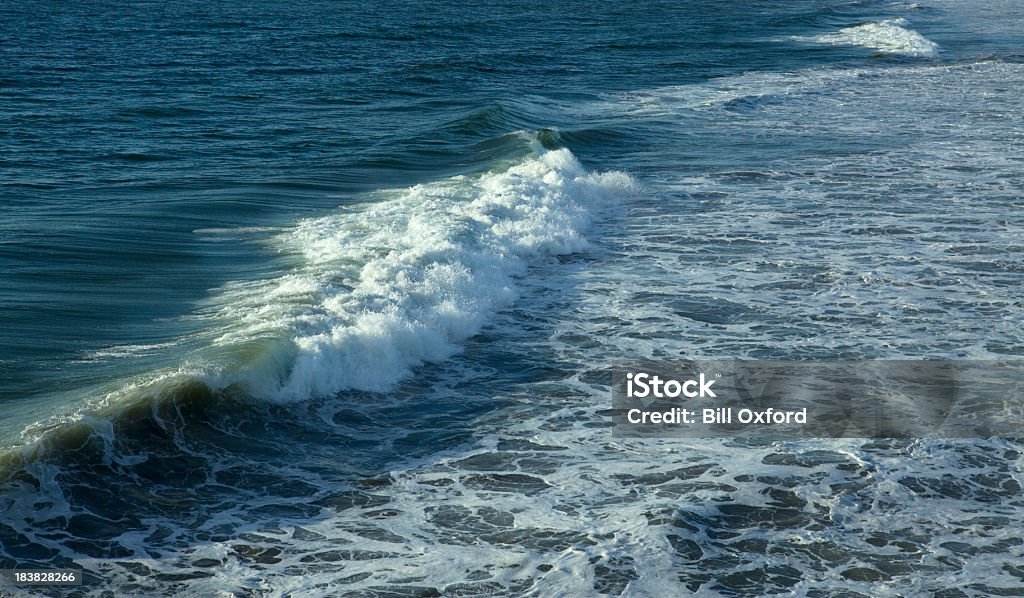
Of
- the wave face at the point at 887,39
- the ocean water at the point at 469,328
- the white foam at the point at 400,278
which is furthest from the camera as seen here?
the wave face at the point at 887,39

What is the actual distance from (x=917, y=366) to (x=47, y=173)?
Answer: 1405 centimetres

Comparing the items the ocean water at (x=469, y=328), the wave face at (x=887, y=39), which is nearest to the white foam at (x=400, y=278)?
the ocean water at (x=469, y=328)

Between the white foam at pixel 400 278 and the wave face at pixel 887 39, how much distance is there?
1026 inches

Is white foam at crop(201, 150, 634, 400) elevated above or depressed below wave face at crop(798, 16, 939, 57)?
below

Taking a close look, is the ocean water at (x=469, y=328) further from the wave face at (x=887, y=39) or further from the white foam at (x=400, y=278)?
the wave face at (x=887, y=39)

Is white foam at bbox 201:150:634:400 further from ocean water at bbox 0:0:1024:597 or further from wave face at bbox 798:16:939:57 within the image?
wave face at bbox 798:16:939:57

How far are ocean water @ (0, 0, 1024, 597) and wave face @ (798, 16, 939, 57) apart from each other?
14.2 meters

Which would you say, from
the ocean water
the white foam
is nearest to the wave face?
the ocean water

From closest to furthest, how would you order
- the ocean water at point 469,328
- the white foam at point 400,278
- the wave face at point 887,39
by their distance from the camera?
the ocean water at point 469,328 → the white foam at point 400,278 → the wave face at point 887,39

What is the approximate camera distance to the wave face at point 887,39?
4072cm

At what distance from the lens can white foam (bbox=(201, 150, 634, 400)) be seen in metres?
10.5

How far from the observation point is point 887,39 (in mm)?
44438

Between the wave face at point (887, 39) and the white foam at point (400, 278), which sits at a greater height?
the wave face at point (887, 39)

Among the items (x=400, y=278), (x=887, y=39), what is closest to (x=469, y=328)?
(x=400, y=278)
